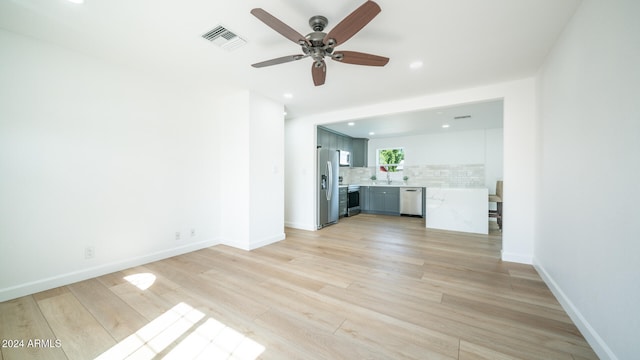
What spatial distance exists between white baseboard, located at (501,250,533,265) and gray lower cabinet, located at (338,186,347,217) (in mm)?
3529

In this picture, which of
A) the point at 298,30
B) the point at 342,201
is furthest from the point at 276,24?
the point at 342,201

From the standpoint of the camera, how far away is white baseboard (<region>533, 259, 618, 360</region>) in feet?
4.35

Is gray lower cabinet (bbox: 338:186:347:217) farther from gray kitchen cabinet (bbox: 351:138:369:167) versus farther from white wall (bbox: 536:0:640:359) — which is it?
white wall (bbox: 536:0:640:359)

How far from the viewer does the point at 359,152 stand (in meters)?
7.31

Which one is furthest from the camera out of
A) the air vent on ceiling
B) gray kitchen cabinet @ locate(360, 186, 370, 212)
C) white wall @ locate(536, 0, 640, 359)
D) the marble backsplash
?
gray kitchen cabinet @ locate(360, 186, 370, 212)

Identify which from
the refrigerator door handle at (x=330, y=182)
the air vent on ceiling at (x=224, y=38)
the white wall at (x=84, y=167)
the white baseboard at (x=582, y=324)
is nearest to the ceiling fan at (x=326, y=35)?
the air vent on ceiling at (x=224, y=38)

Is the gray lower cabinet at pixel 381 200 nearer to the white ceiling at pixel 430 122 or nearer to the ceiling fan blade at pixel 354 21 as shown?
the white ceiling at pixel 430 122

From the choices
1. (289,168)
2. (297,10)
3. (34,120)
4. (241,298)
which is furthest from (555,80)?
(34,120)

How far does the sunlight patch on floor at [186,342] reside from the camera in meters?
1.41

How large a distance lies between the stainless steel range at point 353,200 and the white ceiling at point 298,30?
12.3 feet

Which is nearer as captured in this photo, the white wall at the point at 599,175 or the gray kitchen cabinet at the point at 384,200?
the white wall at the point at 599,175

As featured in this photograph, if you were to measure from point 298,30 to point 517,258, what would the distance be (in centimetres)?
381

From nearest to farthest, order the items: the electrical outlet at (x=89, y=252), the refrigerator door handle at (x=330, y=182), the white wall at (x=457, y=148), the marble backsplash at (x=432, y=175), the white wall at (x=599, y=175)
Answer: the white wall at (x=599, y=175) → the electrical outlet at (x=89, y=252) → the refrigerator door handle at (x=330, y=182) → the white wall at (x=457, y=148) → the marble backsplash at (x=432, y=175)

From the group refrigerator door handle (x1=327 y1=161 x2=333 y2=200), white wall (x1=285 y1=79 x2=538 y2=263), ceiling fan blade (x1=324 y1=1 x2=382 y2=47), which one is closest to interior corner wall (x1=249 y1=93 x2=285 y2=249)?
refrigerator door handle (x1=327 y1=161 x2=333 y2=200)
